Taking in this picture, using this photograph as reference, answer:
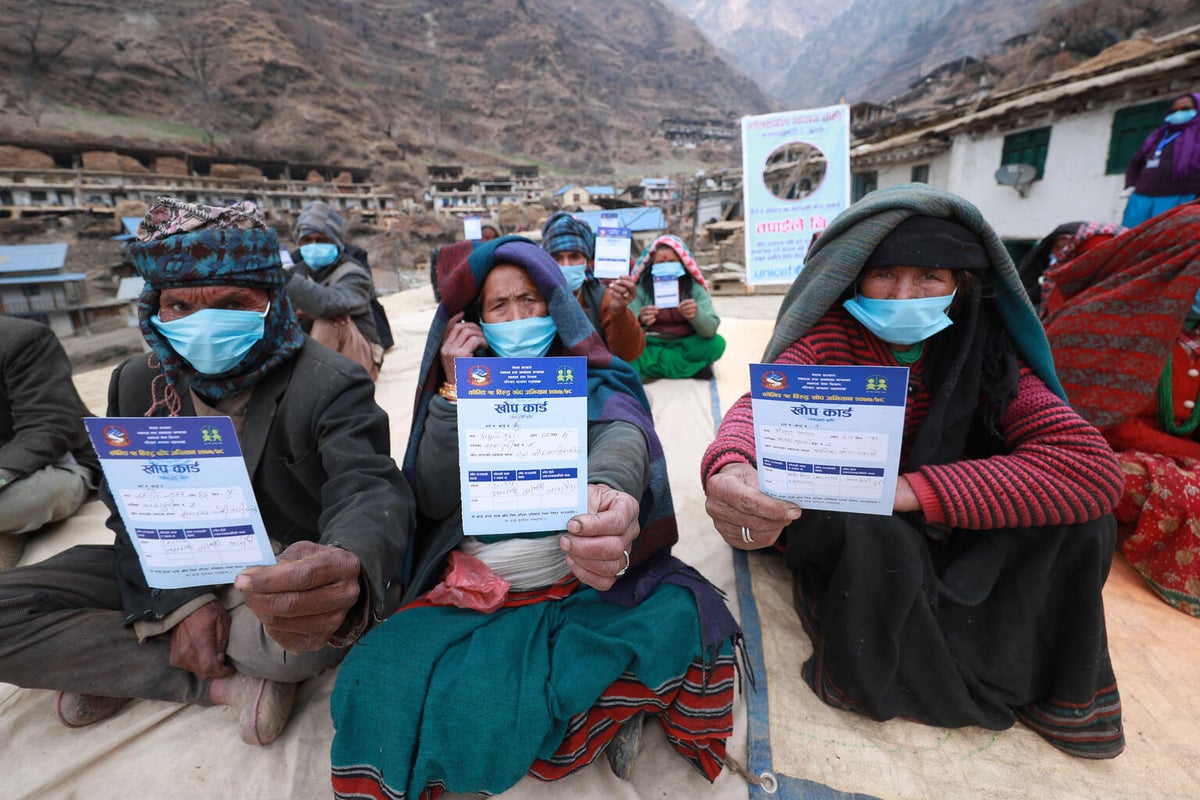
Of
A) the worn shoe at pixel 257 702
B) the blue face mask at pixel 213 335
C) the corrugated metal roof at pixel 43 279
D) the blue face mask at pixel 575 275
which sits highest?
the corrugated metal roof at pixel 43 279

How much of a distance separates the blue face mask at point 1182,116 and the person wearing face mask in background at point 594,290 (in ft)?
15.4

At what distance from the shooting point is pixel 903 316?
→ 5.22 feet

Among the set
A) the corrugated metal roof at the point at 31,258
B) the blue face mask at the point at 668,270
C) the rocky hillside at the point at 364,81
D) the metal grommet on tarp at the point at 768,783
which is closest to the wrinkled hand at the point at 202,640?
the metal grommet on tarp at the point at 768,783

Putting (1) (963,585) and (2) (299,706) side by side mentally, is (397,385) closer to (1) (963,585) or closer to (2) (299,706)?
(2) (299,706)

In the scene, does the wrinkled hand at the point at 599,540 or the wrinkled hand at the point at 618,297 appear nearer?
the wrinkled hand at the point at 599,540

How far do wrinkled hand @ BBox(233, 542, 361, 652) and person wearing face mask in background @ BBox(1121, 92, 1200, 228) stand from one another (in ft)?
19.0

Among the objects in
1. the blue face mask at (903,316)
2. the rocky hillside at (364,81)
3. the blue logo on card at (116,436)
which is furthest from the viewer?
the rocky hillside at (364,81)

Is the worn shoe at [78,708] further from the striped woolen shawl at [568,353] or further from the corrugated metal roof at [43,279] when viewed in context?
the corrugated metal roof at [43,279]

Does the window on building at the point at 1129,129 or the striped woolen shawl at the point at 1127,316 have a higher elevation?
the window on building at the point at 1129,129

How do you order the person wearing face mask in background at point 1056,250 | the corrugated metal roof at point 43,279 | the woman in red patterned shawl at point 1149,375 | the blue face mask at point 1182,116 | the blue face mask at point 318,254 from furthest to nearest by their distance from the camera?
the corrugated metal roof at point 43,279 → the blue face mask at point 318,254 → the blue face mask at point 1182,116 → the person wearing face mask in background at point 1056,250 → the woman in red patterned shawl at point 1149,375

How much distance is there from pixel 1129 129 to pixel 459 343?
39.9 feet

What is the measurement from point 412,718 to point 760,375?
1263mm

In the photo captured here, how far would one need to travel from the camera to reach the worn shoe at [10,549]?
8.24 feet

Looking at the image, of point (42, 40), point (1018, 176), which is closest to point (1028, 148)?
point (1018, 176)
